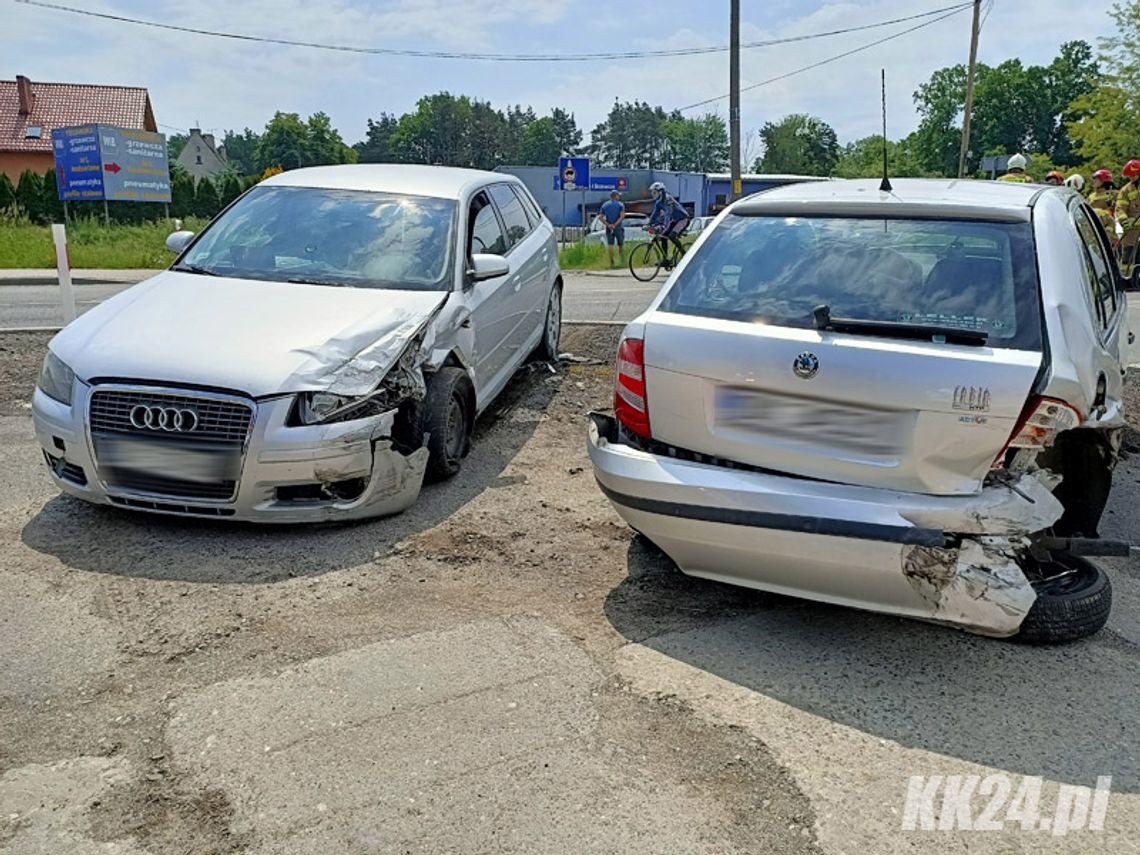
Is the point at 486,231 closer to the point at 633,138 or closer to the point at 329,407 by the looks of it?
the point at 329,407

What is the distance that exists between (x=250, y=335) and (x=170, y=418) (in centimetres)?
59

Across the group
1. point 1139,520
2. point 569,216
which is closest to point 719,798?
point 1139,520

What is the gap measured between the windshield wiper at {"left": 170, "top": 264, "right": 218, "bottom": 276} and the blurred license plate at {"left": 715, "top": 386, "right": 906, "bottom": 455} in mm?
3502

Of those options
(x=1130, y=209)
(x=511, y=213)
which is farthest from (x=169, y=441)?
(x=1130, y=209)

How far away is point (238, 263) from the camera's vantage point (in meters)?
5.62

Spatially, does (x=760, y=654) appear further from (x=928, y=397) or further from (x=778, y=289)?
(x=778, y=289)

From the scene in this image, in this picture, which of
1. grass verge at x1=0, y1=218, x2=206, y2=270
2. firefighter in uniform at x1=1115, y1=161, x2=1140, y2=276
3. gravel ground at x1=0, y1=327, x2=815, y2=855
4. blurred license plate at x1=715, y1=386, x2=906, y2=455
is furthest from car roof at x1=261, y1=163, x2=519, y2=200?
grass verge at x1=0, y1=218, x2=206, y2=270

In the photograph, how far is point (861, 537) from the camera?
312cm

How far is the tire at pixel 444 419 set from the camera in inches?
200

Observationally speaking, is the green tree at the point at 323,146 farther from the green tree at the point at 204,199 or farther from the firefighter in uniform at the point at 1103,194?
the firefighter in uniform at the point at 1103,194

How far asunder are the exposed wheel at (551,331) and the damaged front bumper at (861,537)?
15.2ft

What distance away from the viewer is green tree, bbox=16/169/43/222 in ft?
105

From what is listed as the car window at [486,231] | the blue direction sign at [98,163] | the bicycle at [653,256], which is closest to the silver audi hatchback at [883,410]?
the car window at [486,231]

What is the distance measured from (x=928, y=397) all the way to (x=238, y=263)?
4155mm
